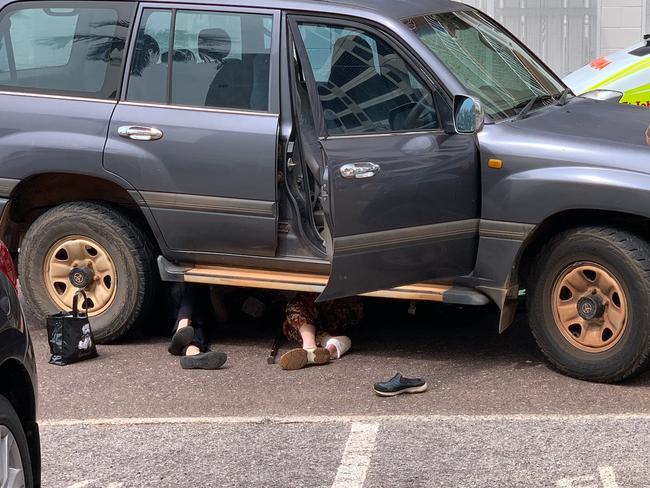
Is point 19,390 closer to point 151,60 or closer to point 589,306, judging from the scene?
point 589,306

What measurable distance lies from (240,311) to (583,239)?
7.83ft

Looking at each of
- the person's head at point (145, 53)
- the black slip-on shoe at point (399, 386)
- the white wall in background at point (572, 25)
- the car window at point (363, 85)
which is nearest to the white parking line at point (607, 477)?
the black slip-on shoe at point (399, 386)

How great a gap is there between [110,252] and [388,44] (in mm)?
1956

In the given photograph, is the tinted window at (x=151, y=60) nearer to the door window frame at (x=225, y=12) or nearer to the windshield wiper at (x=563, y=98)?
the door window frame at (x=225, y=12)

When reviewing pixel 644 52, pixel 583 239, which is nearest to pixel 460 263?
pixel 583 239

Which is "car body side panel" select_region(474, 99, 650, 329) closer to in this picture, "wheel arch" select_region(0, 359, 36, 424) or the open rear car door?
the open rear car door

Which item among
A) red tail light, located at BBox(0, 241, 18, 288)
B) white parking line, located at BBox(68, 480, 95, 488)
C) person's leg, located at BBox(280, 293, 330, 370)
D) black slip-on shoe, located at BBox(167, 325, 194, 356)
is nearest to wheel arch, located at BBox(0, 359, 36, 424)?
red tail light, located at BBox(0, 241, 18, 288)

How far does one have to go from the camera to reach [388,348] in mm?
7223

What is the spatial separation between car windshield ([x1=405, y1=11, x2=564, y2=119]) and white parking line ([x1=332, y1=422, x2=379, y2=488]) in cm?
183

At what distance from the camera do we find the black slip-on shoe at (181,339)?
278 inches

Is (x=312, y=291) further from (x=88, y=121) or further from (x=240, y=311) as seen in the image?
(x=88, y=121)

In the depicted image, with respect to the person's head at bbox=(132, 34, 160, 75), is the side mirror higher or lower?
lower

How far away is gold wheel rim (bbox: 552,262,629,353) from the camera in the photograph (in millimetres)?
6281

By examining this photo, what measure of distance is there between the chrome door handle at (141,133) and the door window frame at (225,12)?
152mm
